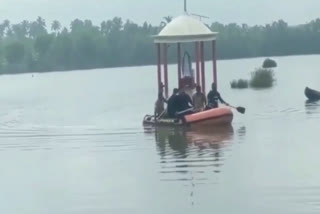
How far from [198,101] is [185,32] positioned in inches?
112

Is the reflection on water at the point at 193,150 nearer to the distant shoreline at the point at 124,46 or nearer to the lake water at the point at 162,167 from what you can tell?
the lake water at the point at 162,167

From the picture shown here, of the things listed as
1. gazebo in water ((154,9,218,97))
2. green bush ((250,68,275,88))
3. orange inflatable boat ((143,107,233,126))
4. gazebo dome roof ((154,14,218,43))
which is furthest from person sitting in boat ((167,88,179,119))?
green bush ((250,68,275,88))

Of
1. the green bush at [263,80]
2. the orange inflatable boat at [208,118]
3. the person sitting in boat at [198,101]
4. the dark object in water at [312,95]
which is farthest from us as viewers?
the green bush at [263,80]

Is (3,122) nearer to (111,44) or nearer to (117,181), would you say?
(117,181)

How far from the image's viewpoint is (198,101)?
92.7 ft

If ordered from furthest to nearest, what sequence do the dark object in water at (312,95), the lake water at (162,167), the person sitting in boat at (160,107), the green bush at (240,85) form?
the green bush at (240,85) → the dark object in water at (312,95) → the person sitting in boat at (160,107) → the lake water at (162,167)

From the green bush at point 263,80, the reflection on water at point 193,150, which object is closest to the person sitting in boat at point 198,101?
the reflection on water at point 193,150

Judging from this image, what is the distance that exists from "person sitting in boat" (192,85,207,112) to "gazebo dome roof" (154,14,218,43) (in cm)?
231

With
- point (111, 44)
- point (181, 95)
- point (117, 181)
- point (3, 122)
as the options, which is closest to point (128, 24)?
point (111, 44)

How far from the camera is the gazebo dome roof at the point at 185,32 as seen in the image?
30125 mm

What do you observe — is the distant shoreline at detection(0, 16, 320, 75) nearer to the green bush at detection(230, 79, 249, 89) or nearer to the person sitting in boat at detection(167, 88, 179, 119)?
the green bush at detection(230, 79, 249, 89)

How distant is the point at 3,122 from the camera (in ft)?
127

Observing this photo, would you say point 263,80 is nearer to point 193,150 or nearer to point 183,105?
point 183,105

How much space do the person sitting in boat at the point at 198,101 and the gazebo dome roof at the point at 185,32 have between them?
7.57ft
